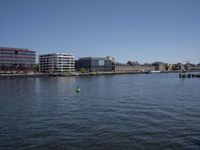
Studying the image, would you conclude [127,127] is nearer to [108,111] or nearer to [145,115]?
[145,115]

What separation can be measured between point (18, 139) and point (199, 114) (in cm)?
2424

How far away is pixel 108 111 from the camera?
117 feet

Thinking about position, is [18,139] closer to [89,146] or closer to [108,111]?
[89,146]

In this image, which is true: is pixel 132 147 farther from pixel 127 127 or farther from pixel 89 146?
pixel 127 127

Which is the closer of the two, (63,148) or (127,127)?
(63,148)

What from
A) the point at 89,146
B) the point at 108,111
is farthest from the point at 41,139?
the point at 108,111

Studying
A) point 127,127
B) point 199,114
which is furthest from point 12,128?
point 199,114

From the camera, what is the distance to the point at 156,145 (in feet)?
66.2

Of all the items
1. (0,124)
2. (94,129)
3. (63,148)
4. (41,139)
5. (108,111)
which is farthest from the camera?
(108,111)

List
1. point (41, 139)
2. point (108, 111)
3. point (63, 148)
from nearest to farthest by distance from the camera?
point (63, 148), point (41, 139), point (108, 111)

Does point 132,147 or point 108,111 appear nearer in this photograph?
point 132,147

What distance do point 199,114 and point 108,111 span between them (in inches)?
520

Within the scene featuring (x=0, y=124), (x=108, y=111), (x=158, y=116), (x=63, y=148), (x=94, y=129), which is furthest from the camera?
(x=108, y=111)

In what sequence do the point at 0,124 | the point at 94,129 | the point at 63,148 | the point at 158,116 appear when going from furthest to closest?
the point at 158,116, the point at 0,124, the point at 94,129, the point at 63,148
